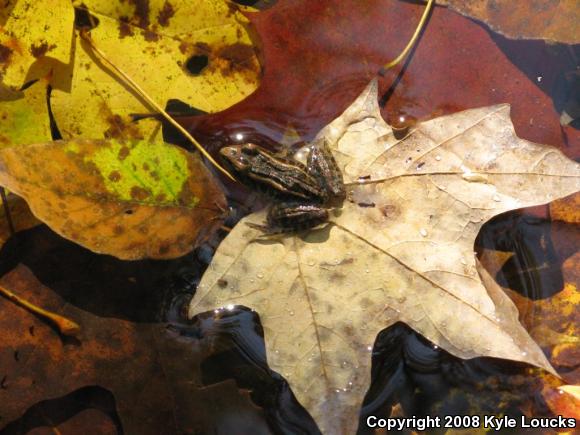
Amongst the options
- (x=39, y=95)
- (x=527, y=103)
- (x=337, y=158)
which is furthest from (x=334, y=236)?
(x=39, y=95)

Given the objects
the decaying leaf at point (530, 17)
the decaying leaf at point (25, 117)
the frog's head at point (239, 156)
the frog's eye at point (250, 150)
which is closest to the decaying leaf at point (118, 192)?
the frog's head at point (239, 156)

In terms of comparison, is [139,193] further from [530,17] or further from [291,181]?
[530,17]

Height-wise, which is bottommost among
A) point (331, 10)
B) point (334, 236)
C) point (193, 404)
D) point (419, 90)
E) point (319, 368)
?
point (193, 404)

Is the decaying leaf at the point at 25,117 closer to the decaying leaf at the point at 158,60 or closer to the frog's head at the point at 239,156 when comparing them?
the decaying leaf at the point at 158,60

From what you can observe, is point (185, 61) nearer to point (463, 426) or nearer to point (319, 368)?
point (319, 368)

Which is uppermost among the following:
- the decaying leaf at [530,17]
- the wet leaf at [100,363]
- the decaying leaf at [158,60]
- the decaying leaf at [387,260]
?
the decaying leaf at [530,17]

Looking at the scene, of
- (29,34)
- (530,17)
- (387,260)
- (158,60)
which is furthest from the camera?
(530,17)

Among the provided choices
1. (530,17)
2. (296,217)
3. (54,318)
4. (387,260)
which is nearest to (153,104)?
(296,217)
